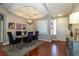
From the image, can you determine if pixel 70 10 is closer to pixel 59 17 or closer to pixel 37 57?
pixel 59 17

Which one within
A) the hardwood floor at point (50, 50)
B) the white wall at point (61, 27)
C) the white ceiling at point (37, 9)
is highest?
the white ceiling at point (37, 9)

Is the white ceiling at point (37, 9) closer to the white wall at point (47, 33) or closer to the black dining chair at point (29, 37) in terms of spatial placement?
the white wall at point (47, 33)

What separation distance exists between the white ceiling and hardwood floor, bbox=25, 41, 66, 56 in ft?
1.99

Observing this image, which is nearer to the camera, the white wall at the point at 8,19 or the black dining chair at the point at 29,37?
the white wall at the point at 8,19

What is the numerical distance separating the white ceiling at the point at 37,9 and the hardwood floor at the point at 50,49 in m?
0.61

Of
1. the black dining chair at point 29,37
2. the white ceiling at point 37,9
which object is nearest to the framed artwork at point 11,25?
the white ceiling at point 37,9

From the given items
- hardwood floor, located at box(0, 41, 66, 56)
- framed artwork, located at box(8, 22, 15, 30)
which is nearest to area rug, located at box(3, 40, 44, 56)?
hardwood floor, located at box(0, 41, 66, 56)

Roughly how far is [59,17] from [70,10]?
0.85ft

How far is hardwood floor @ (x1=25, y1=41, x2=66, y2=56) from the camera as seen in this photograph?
2.51m

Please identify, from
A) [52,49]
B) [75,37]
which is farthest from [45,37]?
[75,37]

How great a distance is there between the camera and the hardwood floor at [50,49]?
2.51 metres

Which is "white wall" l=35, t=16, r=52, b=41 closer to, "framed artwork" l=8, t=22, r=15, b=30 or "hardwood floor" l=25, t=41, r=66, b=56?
"hardwood floor" l=25, t=41, r=66, b=56

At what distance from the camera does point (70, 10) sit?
8.00 feet

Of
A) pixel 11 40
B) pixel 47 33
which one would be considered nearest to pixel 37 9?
pixel 47 33
